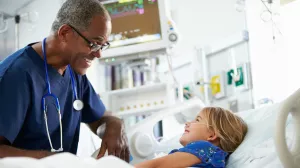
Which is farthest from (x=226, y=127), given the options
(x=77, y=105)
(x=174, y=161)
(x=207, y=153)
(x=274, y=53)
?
(x=274, y=53)

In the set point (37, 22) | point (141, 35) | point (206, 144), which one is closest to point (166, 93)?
point (141, 35)

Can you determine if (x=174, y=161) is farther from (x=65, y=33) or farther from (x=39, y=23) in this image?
(x=39, y=23)

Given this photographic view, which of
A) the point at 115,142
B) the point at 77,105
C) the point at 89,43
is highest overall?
the point at 89,43

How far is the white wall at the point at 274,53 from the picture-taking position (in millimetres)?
2766

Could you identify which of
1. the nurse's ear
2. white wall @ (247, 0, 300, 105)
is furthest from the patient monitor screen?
the nurse's ear

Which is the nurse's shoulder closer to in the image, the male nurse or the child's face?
the male nurse

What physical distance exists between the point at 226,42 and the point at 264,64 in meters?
0.64

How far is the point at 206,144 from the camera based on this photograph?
1.55 metres

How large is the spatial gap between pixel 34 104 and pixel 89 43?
364mm

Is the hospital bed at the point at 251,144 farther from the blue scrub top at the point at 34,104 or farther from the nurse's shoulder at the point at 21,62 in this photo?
the nurse's shoulder at the point at 21,62

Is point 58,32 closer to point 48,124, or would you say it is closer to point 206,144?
point 48,124

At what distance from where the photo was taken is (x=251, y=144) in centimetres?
157

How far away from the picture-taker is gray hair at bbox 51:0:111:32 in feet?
6.29

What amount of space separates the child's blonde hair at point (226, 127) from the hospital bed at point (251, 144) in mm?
43
